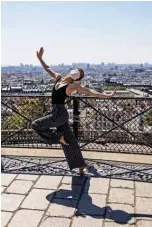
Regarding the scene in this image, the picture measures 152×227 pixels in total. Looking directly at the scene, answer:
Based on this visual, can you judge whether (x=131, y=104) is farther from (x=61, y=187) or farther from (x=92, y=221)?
(x=92, y=221)

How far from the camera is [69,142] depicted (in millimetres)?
5262

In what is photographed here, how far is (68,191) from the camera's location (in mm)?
4812

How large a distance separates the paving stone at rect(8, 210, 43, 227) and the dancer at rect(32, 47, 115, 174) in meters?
1.25

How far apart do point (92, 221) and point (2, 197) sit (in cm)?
137

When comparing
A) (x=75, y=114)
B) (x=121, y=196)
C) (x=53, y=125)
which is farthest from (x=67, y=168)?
(x=121, y=196)

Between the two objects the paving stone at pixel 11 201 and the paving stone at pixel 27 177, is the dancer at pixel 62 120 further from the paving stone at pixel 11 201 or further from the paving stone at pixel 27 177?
the paving stone at pixel 11 201

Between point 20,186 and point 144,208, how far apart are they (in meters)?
1.86

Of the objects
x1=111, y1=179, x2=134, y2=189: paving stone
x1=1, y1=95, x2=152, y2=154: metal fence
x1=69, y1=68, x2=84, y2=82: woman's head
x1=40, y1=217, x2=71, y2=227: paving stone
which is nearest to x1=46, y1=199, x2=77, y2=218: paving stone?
x1=40, y1=217, x2=71, y2=227: paving stone

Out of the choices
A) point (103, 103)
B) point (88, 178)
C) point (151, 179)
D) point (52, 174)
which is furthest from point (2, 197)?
point (103, 103)

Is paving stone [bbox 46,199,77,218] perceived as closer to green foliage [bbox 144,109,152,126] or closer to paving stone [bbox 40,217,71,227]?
paving stone [bbox 40,217,71,227]

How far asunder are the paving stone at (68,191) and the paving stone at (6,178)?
2.72 feet

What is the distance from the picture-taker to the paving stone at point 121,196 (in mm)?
4456

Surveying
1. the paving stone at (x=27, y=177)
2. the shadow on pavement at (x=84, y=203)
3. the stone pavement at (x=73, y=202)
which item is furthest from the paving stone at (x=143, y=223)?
the paving stone at (x=27, y=177)

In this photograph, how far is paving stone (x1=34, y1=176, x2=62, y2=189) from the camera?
16.3ft
